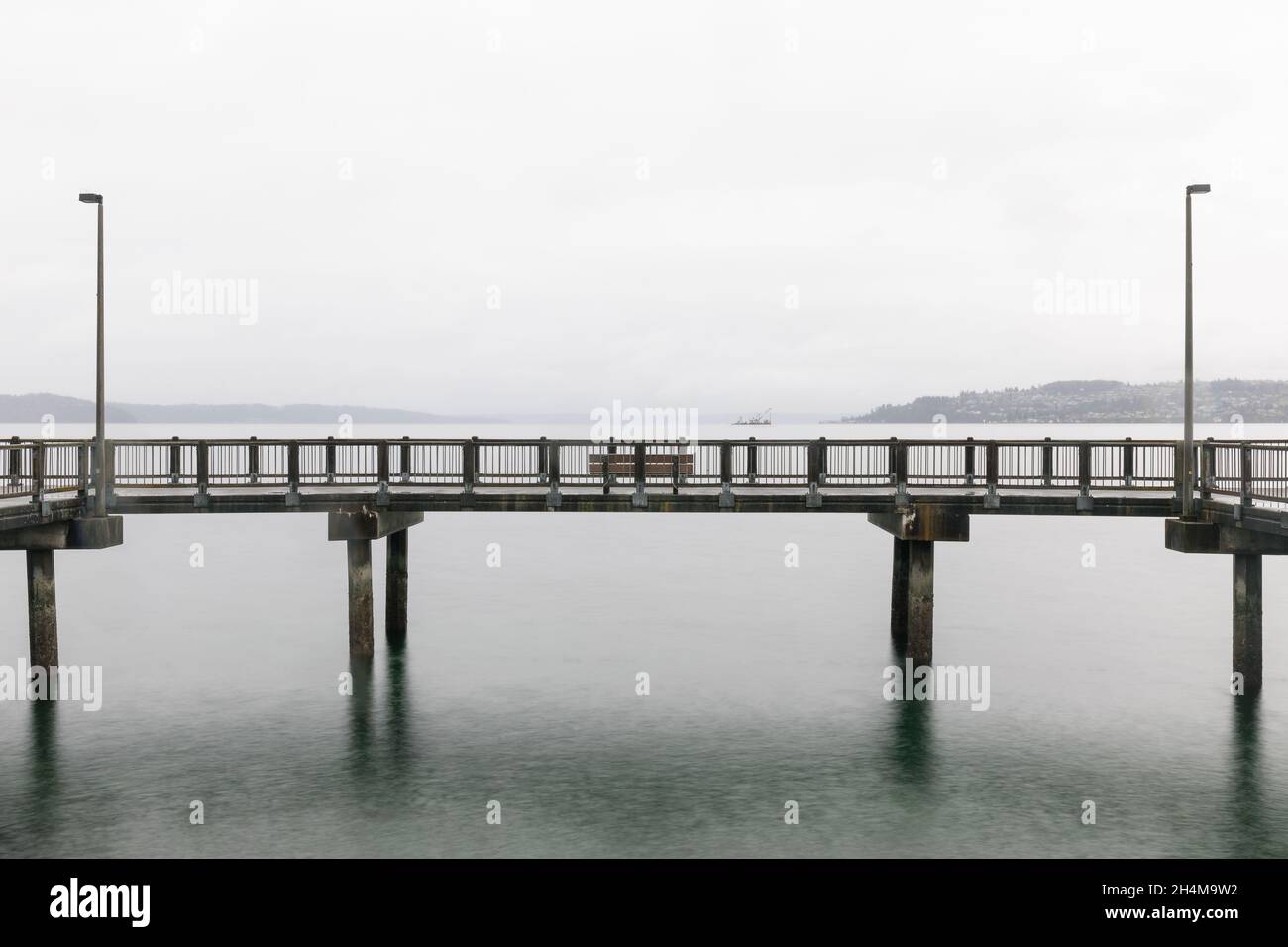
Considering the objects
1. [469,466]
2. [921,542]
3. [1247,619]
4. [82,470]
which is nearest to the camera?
[82,470]

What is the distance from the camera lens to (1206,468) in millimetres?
25250

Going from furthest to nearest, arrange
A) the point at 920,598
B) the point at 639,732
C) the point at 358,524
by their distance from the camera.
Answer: the point at 920,598, the point at 358,524, the point at 639,732

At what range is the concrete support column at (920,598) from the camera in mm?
27656

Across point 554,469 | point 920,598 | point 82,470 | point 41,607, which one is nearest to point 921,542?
point 920,598

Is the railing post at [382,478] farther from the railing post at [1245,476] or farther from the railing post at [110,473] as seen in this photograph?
the railing post at [1245,476]

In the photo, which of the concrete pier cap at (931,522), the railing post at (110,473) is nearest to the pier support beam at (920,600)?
the concrete pier cap at (931,522)

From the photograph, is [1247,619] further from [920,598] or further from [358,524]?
[358,524]

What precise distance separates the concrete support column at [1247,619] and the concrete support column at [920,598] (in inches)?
282

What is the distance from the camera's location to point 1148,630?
4150 centimetres

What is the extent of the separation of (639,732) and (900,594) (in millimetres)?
13594

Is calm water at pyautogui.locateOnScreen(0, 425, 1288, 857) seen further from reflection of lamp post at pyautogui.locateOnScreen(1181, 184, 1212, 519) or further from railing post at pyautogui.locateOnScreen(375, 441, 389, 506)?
reflection of lamp post at pyautogui.locateOnScreen(1181, 184, 1212, 519)

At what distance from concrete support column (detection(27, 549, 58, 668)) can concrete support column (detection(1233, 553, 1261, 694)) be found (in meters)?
29.5
